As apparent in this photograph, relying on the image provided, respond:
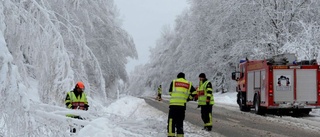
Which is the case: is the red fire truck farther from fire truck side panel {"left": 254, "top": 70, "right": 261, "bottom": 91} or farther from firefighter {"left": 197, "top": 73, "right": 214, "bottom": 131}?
firefighter {"left": 197, "top": 73, "right": 214, "bottom": 131}

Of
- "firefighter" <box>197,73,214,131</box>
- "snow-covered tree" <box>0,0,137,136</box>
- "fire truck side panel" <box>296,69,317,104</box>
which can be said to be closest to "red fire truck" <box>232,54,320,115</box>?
"fire truck side panel" <box>296,69,317,104</box>

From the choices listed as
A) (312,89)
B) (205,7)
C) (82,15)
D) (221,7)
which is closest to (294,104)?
(312,89)

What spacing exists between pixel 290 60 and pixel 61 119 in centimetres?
1872

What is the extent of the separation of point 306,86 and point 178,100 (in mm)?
11418

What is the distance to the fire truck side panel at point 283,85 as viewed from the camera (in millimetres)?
19906

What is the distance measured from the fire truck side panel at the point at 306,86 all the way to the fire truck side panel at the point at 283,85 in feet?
1.01

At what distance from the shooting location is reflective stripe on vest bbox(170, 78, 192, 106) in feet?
34.7

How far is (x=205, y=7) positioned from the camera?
152 feet

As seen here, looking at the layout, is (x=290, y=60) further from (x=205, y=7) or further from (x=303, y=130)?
(x=205, y=7)

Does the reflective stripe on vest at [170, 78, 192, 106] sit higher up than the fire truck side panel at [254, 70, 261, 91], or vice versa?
the fire truck side panel at [254, 70, 261, 91]

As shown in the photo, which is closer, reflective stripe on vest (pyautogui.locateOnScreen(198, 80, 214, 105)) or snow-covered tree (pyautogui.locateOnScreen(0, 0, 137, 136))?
snow-covered tree (pyautogui.locateOnScreen(0, 0, 137, 136))

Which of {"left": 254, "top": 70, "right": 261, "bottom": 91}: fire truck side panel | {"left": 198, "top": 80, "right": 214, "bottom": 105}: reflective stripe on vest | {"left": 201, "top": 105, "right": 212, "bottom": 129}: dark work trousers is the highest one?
→ {"left": 254, "top": 70, "right": 261, "bottom": 91}: fire truck side panel

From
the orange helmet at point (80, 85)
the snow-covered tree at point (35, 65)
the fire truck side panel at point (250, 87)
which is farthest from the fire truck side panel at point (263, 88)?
the orange helmet at point (80, 85)

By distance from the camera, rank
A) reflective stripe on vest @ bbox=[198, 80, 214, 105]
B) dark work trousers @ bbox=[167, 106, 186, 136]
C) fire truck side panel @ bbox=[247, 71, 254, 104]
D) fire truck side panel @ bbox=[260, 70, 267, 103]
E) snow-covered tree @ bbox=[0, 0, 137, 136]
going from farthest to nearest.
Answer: fire truck side panel @ bbox=[247, 71, 254, 104] < fire truck side panel @ bbox=[260, 70, 267, 103] < reflective stripe on vest @ bbox=[198, 80, 214, 105] < dark work trousers @ bbox=[167, 106, 186, 136] < snow-covered tree @ bbox=[0, 0, 137, 136]
